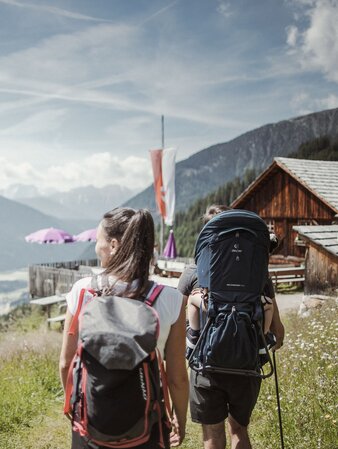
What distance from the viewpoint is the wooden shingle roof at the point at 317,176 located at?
1853cm

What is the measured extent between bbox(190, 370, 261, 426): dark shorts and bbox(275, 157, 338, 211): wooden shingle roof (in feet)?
53.0

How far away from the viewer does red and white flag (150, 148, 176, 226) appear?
19.1 metres

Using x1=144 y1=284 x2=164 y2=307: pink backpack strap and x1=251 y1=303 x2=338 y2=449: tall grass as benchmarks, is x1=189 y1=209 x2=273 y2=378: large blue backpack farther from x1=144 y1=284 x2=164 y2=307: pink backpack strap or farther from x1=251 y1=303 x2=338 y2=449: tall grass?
x1=251 y1=303 x2=338 y2=449: tall grass

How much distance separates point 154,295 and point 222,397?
109 cm

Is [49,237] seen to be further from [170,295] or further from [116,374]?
[116,374]

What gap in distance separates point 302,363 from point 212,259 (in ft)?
8.61

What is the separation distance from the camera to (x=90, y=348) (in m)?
1.82

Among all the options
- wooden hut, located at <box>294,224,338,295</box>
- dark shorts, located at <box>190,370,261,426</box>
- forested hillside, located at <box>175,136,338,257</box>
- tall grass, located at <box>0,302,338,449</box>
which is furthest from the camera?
forested hillside, located at <box>175,136,338,257</box>

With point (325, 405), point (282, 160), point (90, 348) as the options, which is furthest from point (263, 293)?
point (282, 160)

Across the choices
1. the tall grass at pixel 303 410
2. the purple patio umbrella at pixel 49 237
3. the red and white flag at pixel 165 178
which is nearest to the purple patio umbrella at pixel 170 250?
the red and white flag at pixel 165 178

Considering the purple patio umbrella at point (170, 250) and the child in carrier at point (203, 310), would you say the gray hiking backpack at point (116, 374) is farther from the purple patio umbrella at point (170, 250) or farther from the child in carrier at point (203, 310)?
the purple patio umbrella at point (170, 250)

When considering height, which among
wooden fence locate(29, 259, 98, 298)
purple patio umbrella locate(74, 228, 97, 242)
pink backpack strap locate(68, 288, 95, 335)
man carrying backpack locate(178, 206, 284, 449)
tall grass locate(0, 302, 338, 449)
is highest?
pink backpack strap locate(68, 288, 95, 335)

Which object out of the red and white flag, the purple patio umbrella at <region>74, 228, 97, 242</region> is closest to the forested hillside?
the purple patio umbrella at <region>74, 228, 97, 242</region>

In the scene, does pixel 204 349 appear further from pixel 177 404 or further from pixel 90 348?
pixel 90 348
